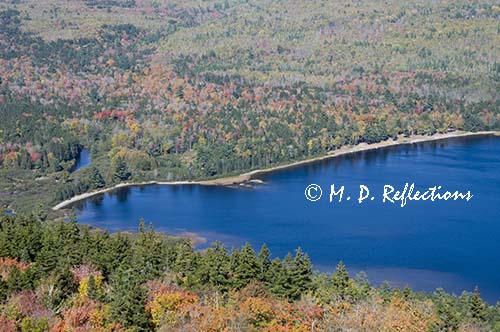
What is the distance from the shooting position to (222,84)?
355 feet

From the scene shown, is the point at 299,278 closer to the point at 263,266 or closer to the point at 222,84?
the point at 263,266

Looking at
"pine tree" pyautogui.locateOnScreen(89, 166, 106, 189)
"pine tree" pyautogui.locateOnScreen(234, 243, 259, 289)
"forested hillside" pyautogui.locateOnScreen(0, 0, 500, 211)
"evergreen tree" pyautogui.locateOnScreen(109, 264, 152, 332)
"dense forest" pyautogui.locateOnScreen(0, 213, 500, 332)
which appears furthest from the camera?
"forested hillside" pyautogui.locateOnScreen(0, 0, 500, 211)

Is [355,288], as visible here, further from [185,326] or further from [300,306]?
[185,326]

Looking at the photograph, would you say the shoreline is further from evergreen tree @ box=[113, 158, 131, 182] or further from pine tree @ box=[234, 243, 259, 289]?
pine tree @ box=[234, 243, 259, 289]

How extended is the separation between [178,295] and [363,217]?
33.1m

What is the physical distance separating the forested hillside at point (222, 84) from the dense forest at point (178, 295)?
31599mm

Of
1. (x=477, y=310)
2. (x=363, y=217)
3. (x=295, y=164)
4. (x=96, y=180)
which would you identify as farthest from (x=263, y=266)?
(x=295, y=164)

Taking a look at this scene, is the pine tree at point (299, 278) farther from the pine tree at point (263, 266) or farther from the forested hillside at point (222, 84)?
the forested hillside at point (222, 84)

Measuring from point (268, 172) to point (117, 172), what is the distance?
13.7 meters

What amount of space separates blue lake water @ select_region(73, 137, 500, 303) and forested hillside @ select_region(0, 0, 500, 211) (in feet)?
22.0

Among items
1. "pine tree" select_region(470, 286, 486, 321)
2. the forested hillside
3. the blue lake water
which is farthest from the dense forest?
the forested hillside

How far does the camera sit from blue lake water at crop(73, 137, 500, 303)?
47.9 metres

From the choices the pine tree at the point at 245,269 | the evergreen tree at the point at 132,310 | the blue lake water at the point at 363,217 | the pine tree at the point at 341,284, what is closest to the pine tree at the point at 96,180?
the blue lake water at the point at 363,217

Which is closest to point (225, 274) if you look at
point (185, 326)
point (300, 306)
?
point (300, 306)
